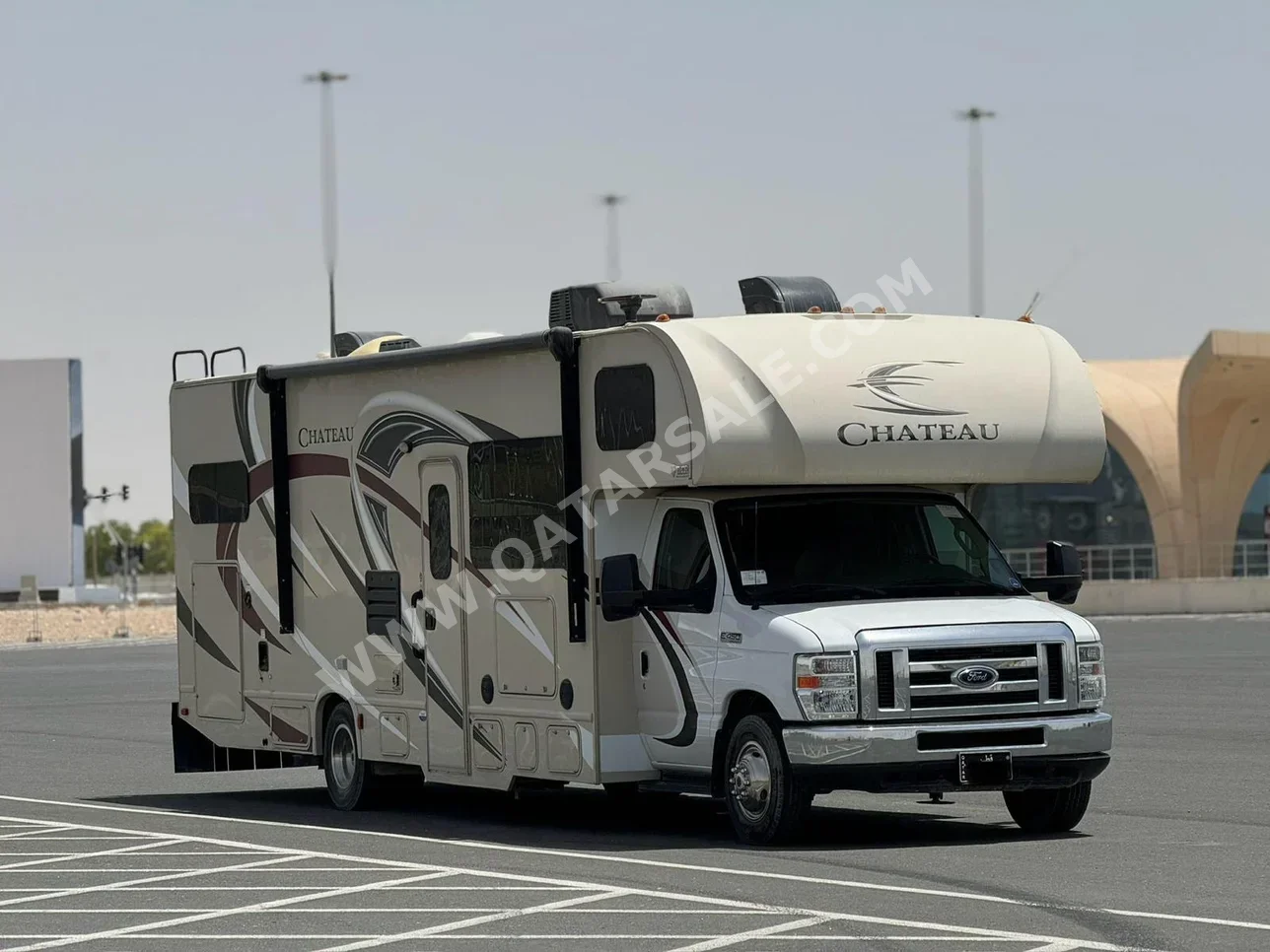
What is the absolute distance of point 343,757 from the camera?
55.9 feet

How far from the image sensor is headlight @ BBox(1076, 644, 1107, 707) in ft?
44.7

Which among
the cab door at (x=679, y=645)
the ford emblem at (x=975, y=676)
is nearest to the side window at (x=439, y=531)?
the cab door at (x=679, y=645)

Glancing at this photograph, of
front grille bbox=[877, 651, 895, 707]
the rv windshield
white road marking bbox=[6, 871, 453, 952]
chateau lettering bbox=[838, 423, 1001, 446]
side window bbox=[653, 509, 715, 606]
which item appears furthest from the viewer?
side window bbox=[653, 509, 715, 606]

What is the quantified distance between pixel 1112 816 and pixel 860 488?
2873 mm

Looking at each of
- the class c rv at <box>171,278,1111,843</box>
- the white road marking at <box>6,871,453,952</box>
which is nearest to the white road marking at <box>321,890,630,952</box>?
the white road marking at <box>6,871,453,952</box>

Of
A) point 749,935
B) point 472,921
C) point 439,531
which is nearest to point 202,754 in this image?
point 439,531

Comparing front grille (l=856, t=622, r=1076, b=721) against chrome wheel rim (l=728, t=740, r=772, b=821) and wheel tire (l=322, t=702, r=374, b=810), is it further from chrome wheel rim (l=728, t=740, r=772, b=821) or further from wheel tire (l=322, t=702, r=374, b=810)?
wheel tire (l=322, t=702, r=374, b=810)

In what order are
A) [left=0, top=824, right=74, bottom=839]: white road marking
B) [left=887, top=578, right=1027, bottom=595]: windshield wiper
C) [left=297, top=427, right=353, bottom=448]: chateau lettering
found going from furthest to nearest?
1. [left=297, top=427, right=353, bottom=448]: chateau lettering
2. [left=0, top=824, right=74, bottom=839]: white road marking
3. [left=887, top=578, right=1027, bottom=595]: windshield wiper

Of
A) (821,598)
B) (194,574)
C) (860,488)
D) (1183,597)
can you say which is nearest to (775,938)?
(821,598)

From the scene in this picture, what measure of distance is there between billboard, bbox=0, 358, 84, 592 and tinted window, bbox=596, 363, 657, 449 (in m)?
86.9

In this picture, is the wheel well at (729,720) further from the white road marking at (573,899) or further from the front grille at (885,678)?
the white road marking at (573,899)

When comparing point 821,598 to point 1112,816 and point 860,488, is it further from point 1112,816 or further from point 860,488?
point 1112,816

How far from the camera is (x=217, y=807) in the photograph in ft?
57.5

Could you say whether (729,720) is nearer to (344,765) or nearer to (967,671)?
(967,671)
